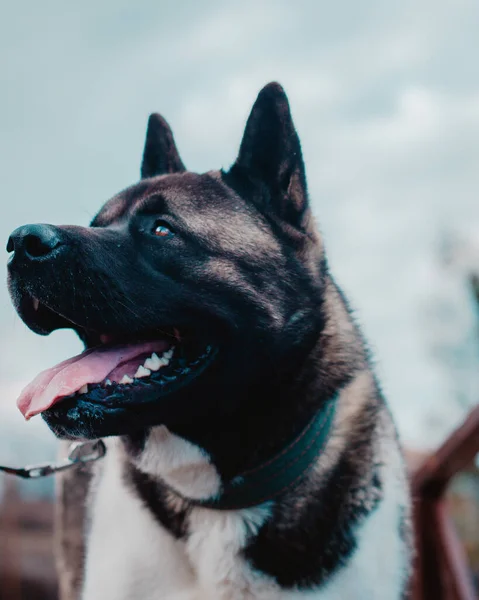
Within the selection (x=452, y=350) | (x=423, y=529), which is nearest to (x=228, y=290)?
(x=423, y=529)

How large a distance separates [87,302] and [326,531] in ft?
3.14

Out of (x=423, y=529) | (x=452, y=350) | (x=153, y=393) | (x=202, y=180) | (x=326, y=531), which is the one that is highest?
(x=202, y=180)

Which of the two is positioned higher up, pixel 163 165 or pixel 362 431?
pixel 163 165

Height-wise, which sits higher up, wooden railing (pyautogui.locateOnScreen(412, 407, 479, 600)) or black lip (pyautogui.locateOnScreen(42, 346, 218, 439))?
black lip (pyautogui.locateOnScreen(42, 346, 218, 439))

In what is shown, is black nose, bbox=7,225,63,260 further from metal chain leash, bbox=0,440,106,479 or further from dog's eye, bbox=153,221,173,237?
metal chain leash, bbox=0,440,106,479

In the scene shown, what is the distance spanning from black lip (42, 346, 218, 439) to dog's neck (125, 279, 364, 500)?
20 centimetres

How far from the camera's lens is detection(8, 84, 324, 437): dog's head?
1.90 meters

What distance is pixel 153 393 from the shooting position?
193 centimetres

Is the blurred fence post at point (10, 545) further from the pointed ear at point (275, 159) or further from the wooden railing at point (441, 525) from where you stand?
the pointed ear at point (275, 159)

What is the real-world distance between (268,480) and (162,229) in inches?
31.7

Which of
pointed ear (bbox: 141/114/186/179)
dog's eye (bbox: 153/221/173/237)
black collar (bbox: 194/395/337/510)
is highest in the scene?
pointed ear (bbox: 141/114/186/179)

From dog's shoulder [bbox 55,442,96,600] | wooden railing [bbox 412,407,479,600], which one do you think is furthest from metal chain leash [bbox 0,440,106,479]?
wooden railing [bbox 412,407,479,600]

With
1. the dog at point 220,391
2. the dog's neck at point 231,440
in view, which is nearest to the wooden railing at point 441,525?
the dog at point 220,391

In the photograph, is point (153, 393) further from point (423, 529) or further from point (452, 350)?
point (452, 350)
